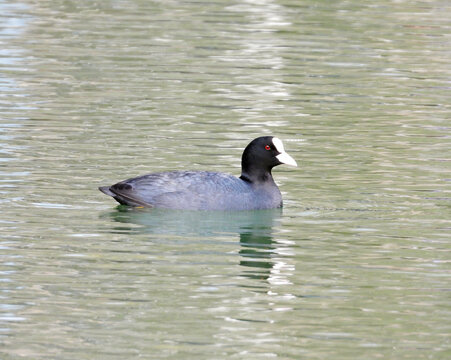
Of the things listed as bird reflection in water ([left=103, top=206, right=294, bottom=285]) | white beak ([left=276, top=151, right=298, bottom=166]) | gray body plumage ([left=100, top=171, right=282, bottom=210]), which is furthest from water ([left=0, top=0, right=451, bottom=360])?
white beak ([left=276, top=151, right=298, bottom=166])

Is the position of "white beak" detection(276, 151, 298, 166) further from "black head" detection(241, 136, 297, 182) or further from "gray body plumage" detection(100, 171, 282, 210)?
"gray body plumage" detection(100, 171, 282, 210)

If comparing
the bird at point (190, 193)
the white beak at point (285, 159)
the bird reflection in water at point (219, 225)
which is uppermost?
the white beak at point (285, 159)

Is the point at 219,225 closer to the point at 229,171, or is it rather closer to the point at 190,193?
the point at 190,193

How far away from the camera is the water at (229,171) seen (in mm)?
9711

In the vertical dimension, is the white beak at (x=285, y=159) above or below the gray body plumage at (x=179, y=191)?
above

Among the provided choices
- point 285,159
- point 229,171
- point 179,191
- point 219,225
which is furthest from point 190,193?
point 229,171

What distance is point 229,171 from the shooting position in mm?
15398

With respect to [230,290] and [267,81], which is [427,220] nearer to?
[230,290]

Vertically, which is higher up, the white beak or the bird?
the white beak

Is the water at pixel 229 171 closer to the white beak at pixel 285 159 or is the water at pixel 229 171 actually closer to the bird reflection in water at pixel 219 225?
the bird reflection in water at pixel 219 225

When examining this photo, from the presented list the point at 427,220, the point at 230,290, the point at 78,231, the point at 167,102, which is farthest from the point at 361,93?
the point at 230,290

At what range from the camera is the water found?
9.71 meters

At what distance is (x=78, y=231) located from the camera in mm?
12438

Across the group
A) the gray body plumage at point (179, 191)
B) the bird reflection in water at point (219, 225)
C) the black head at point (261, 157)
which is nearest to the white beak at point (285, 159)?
the black head at point (261, 157)
